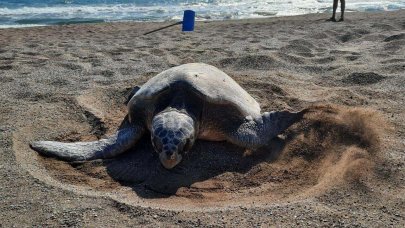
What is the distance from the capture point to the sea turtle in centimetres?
310

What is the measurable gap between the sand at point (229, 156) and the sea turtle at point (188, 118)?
9cm

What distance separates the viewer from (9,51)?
22.9ft

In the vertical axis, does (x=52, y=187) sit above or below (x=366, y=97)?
below

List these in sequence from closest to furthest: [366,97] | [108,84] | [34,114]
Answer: [34,114]
[366,97]
[108,84]

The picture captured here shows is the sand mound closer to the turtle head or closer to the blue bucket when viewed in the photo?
the turtle head

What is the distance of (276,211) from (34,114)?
259 cm

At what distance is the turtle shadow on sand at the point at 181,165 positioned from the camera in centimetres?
277

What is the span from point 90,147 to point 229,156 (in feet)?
3.59

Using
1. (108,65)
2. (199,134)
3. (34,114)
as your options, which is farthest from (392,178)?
(108,65)

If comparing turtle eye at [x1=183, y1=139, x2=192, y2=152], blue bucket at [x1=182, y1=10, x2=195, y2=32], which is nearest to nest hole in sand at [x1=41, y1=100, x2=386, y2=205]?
turtle eye at [x1=183, y1=139, x2=192, y2=152]

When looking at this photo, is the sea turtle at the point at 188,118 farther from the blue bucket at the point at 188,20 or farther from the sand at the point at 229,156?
the blue bucket at the point at 188,20

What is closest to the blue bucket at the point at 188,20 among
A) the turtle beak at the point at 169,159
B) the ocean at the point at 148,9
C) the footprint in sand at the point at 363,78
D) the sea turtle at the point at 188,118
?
the footprint in sand at the point at 363,78

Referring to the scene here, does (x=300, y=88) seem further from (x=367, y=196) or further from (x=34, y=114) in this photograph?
(x=34, y=114)

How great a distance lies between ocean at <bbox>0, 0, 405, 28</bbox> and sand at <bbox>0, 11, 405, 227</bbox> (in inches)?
361
